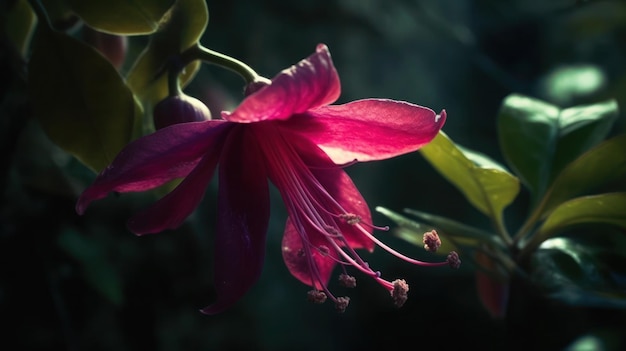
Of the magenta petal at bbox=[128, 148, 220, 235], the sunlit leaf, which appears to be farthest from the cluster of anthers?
the sunlit leaf

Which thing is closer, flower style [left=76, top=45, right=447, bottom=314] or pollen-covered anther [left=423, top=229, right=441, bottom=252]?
flower style [left=76, top=45, right=447, bottom=314]

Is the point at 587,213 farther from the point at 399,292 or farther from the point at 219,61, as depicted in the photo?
the point at 219,61

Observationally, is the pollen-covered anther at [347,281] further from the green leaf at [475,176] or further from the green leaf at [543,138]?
the green leaf at [543,138]

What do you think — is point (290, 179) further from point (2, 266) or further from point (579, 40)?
point (579, 40)

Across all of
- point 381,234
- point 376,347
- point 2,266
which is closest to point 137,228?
point 2,266

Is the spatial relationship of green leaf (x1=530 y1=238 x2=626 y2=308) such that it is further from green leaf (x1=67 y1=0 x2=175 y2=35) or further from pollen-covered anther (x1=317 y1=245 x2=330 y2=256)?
green leaf (x1=67 y1=0 x2=175 y2=35)

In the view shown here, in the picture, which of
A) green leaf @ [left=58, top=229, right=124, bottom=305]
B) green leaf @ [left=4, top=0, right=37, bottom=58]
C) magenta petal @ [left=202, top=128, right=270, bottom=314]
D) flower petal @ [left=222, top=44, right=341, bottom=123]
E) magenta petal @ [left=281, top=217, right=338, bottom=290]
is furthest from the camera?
green leaf @ [left=58, top=229, right=124, bottom=305]
